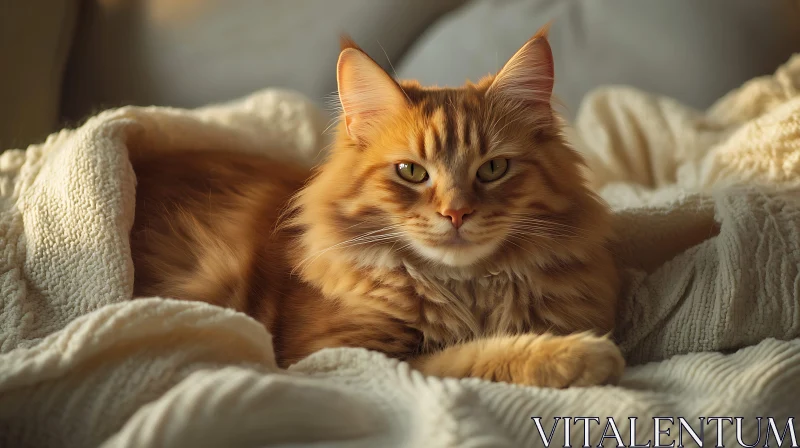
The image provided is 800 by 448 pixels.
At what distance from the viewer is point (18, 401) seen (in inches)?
33.5

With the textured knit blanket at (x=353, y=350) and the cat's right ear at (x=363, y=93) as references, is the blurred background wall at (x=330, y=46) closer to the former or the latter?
the textured knit blanket at (x=353, y=350)

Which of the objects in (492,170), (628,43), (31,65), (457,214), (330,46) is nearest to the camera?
(457,214)

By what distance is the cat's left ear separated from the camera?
4.09 ft

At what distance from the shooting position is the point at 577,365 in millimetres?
993

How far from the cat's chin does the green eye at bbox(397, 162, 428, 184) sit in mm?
126

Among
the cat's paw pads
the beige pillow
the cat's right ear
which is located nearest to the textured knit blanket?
the cat's paw pads

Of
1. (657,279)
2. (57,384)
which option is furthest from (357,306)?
(657,279)

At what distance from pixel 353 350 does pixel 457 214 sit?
281mm

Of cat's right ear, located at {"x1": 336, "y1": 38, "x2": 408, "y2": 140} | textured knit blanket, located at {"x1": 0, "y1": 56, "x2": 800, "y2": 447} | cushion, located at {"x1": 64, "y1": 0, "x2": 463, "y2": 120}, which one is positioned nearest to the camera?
textured knit blanket, located at {"x1": 0, "y1": 56, "x2": 800, "y2": 447}

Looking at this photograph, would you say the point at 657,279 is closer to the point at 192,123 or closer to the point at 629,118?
the point at 629,118

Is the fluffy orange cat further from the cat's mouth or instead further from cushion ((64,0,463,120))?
cushion ((64,0,463,120))

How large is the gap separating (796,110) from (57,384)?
1.55 m

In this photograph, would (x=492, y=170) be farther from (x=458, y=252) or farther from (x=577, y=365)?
(x=577, y=365)

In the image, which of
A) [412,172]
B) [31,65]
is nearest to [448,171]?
[412,172]
